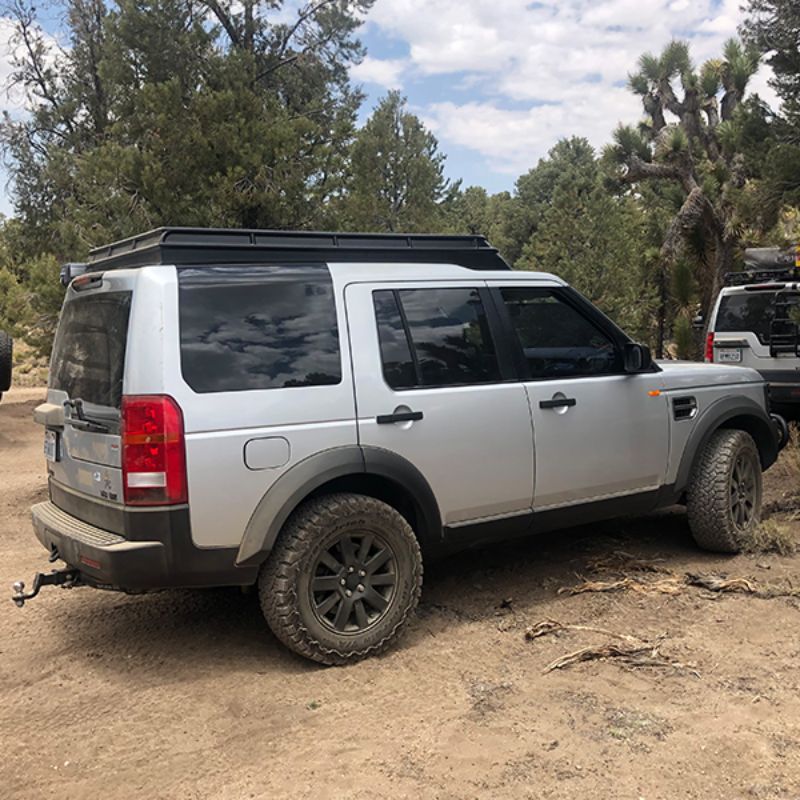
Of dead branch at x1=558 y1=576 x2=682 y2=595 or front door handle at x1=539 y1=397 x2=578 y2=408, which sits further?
dead branch at x1=558 y1=576 x2=682 y2=595

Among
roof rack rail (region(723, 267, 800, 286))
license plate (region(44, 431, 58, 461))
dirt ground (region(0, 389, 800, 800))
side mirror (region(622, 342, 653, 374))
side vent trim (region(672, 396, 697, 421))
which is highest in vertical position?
roof rack rail (region(723, 267, 800, 286))

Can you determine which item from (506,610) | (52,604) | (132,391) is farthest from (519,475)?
(52,604)

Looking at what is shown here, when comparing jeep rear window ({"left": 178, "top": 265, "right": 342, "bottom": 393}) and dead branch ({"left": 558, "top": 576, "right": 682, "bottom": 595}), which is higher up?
jeep rear window ({"left": 178, "top": 265, "right": 342, "bottom": 393})

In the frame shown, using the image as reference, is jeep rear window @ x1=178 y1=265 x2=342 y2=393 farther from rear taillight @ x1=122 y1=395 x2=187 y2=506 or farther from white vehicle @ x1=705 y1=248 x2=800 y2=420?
white vehicle @ x1=705 y1=248 x2=800 y2=420

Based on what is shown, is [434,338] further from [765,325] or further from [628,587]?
[765,325]

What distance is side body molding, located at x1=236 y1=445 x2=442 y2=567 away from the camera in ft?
12.0

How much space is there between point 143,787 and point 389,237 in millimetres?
2850

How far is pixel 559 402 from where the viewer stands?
4617 mm

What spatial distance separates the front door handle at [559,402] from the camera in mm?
4562

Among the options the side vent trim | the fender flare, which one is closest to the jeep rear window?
the side vent trim

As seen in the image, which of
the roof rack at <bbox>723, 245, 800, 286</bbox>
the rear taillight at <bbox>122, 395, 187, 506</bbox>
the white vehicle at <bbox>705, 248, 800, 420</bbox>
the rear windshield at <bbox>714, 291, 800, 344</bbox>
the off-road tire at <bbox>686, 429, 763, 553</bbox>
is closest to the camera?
the rear taillight at <bbox>122, 395, 187, 506</bbox>

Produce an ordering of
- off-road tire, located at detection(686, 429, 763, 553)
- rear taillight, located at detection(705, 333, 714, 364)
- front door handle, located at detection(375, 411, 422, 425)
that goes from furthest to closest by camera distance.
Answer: rear taillight, located at detection(705, 333, 714, 364)
off-road tire, located at detection(686, 429, 763, 553)
front door handle, located at detection(375, 411, 422, 425)

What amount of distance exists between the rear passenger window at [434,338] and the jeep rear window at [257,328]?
31cm

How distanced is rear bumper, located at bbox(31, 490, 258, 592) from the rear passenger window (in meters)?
1.19
